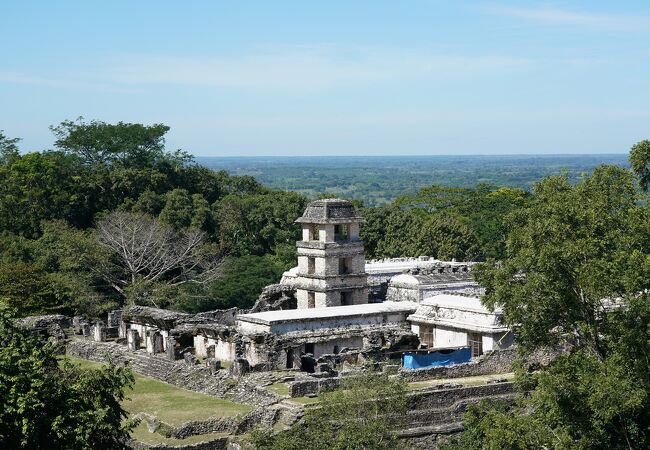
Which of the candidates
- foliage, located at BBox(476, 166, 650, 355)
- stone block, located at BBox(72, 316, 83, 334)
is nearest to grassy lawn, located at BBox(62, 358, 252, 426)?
foliage, located at BBox(476, 166, 650, 355)

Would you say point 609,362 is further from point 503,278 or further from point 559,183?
point 559,183

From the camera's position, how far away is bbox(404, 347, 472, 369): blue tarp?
108 feet

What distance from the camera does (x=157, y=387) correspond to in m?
32.9

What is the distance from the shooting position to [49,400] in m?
19.3

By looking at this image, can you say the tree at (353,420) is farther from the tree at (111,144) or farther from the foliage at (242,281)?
the tree at (111,144)

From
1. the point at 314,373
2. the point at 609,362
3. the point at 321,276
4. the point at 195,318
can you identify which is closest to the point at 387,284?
the point at 321,276

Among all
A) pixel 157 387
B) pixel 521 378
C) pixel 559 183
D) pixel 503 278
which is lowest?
pixel 157 387

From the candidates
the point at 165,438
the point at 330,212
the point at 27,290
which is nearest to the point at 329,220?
the point at 330,212

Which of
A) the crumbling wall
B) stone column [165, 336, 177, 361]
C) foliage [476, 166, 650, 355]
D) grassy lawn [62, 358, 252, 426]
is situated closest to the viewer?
foliage [476, 166, 650, 355]

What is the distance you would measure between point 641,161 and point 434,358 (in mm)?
9205

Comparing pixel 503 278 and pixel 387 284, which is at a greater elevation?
pixel 503 278

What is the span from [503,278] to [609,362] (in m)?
3.35

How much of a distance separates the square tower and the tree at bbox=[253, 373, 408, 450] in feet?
38.8

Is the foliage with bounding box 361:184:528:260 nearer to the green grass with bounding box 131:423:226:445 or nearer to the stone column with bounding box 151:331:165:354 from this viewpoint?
the stone column with bounding box 151:331:165:354
